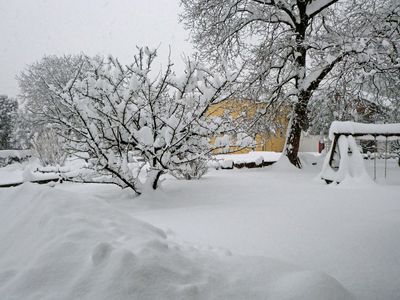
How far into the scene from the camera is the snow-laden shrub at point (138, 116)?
15.2 ft

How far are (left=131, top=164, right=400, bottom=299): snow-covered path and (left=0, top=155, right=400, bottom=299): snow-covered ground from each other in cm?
1

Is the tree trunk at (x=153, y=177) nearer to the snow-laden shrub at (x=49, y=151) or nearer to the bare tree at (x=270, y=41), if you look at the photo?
the bare tree at (x=270, y=41)

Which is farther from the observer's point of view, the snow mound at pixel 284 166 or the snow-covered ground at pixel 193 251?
the snow mound at pixel 284 166

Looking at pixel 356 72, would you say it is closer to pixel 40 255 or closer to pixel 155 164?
pixel 155 164

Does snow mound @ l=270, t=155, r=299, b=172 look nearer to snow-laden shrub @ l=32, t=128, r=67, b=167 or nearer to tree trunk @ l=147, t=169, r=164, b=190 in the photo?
tree trunk @ l=147, t=169, r=164, b=190

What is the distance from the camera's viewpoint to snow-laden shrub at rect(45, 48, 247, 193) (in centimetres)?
464

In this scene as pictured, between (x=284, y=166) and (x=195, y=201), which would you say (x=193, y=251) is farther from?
(x=284, y=166)

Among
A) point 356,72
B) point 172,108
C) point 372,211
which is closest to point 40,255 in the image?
point 372,211

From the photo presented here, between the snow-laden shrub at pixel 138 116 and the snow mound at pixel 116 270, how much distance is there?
2.79 metres

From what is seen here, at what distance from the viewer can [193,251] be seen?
7.05ft

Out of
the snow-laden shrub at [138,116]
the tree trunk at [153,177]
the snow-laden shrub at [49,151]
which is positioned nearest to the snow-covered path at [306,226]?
the tree trunk at [153,177]

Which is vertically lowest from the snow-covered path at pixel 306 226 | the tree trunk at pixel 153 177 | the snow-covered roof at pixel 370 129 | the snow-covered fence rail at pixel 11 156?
the snow-covered fence rail at pixel 11 156

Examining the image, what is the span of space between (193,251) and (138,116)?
362cm

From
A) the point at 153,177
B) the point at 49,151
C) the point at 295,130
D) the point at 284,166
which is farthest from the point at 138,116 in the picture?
the point at 49,151
